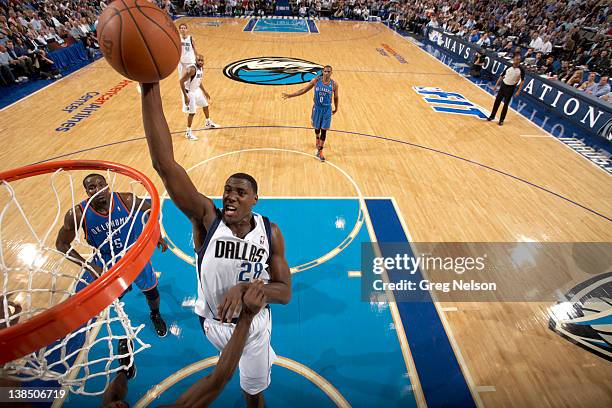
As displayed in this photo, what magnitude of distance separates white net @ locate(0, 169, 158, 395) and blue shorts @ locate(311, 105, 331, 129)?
324 cm

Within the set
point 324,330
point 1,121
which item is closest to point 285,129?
point 324,330

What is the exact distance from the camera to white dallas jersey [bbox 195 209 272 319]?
2.16 metres

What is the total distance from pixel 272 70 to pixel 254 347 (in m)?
11.3

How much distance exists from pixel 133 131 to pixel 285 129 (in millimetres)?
3344

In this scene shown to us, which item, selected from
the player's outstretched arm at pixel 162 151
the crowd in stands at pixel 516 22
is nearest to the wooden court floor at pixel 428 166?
the player's outstretched arm at pixel 162 151

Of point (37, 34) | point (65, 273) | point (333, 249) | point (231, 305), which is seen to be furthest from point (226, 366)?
point (37, 34)

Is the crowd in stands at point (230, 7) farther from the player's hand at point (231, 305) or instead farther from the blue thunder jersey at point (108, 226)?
the player's hand at point (231, 305)

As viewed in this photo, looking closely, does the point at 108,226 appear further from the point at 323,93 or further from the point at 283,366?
the point at 323,93

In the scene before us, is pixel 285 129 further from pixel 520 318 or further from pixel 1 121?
pixel 1 121

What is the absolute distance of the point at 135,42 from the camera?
6.51 ft

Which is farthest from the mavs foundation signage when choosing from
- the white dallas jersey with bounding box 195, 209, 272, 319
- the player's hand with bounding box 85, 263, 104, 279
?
Answer: the player's hand with bounding box 85, 263, 104, 279

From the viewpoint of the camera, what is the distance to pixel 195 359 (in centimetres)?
335

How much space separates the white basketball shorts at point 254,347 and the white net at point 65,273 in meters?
0.46

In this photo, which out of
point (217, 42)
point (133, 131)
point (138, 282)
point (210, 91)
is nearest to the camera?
point (138, 282)
